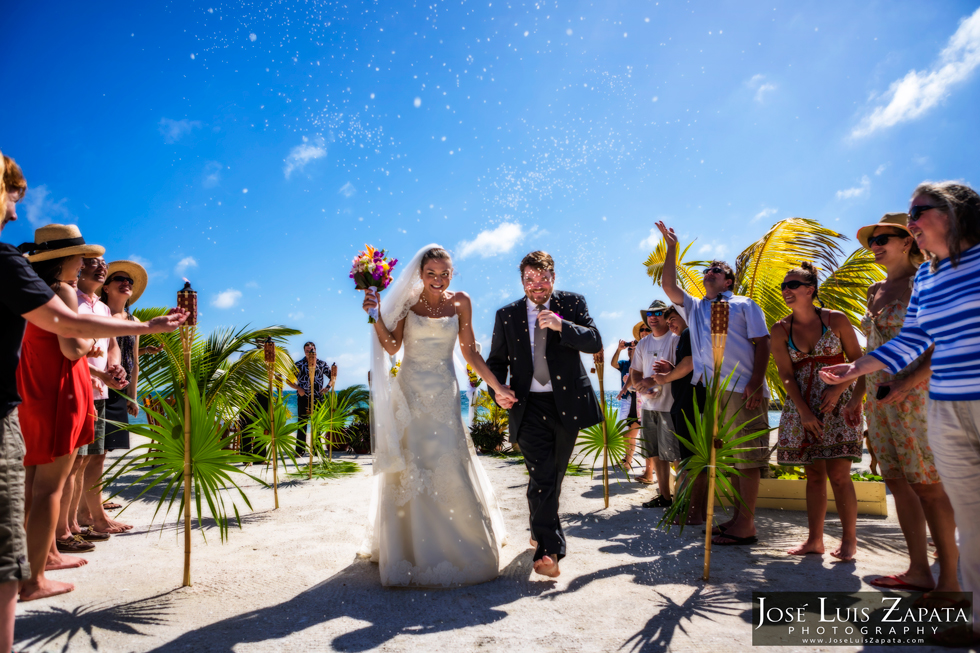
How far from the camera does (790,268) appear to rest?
7.59 meters

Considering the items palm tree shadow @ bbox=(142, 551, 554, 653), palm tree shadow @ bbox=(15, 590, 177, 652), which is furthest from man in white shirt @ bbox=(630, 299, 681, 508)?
palm tree shadow @ bbox=(15, 590, 177, 652)

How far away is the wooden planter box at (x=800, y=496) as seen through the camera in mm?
5617

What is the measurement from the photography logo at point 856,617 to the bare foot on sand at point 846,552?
0.76 metres

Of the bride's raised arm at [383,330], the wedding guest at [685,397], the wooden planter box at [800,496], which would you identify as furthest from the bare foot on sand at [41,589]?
the wooden planter box at [800,496]

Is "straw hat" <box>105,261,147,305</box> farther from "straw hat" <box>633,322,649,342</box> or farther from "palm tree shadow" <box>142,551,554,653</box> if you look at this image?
"straw hat" <box>633,322,649,342</box>

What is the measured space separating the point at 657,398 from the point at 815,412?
2262 mm

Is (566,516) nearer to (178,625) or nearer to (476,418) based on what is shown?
(178,625)

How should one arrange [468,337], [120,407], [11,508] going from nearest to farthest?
[11,508] < [468,337] < [120,407]

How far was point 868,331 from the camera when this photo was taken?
368cm

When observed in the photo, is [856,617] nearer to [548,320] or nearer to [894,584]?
[894,584]

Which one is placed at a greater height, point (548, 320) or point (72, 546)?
point (548, 320)

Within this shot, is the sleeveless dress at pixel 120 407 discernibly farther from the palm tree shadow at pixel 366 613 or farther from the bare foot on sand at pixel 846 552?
the bare foot on sand at pixel 846 552

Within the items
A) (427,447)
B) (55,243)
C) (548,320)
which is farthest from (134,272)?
(548,320)

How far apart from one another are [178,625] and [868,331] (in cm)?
480
